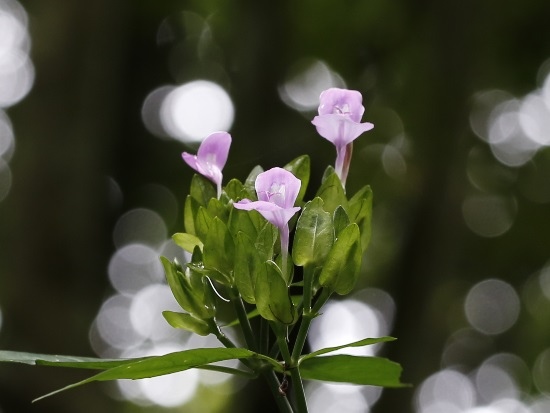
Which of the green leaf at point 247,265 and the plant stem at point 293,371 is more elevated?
the green leaf at point 247,265

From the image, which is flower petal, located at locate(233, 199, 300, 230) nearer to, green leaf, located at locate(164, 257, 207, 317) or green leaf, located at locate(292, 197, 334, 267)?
green leaf, located at locate(292, 197, 334, 267)

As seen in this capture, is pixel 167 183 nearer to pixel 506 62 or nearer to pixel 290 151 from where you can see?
pixel 290 151

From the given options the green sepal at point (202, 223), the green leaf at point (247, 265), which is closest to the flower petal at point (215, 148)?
the green sepal at point (202, 223)

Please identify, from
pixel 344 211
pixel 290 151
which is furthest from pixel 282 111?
pixel 344 211

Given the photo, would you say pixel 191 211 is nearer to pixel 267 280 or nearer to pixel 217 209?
pixel 217 209

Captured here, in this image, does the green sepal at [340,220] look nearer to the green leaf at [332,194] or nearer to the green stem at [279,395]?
the green leaf at [332,194]

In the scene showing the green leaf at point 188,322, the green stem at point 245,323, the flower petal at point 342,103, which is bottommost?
the green leaf at point 188,322
